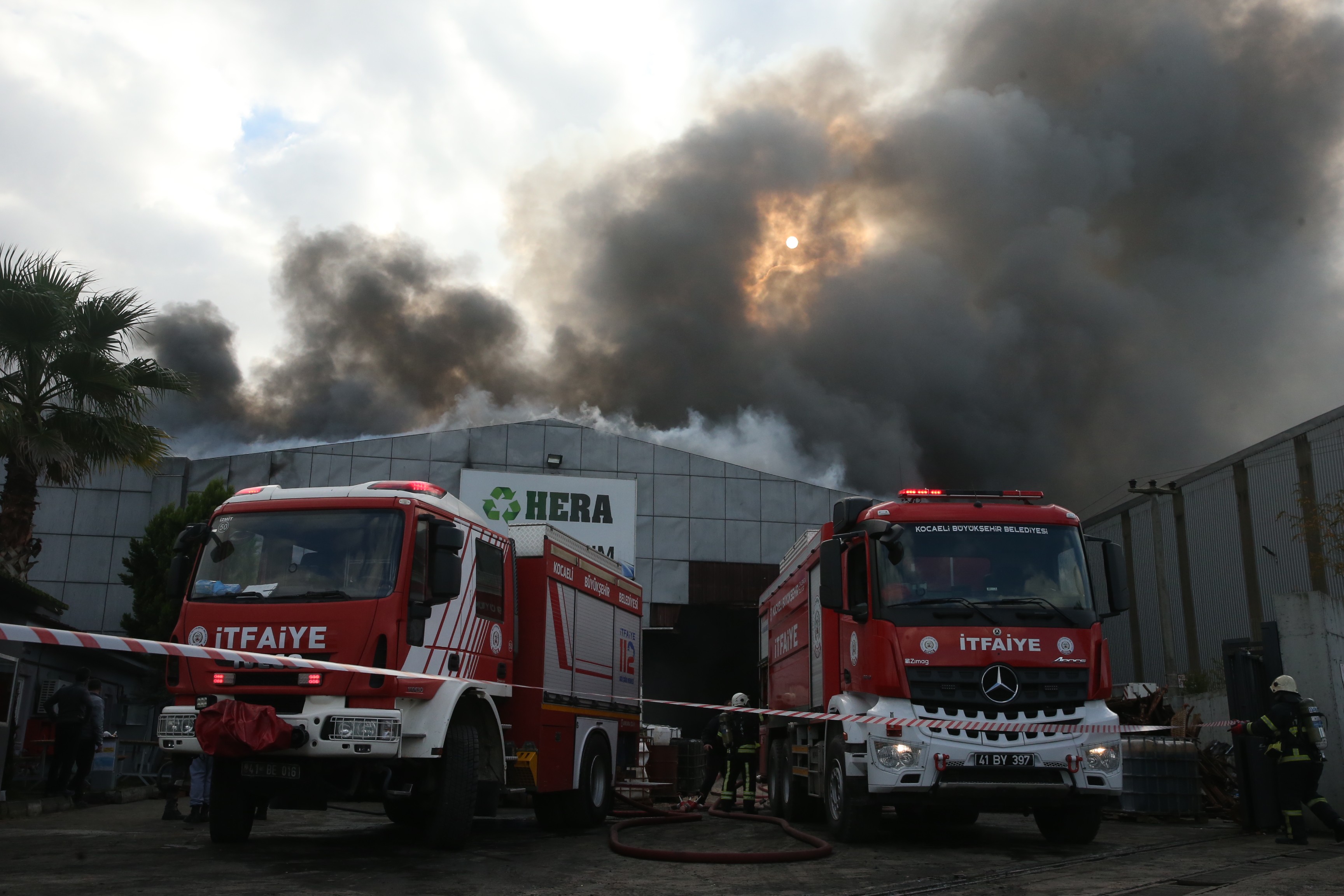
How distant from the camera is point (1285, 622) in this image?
11461 mm

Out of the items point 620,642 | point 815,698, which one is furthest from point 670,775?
point 815,698

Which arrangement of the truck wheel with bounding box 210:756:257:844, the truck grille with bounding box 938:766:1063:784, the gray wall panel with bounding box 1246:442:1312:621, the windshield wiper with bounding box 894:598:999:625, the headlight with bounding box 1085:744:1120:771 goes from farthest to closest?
the gray wall panel with bounding box 1246:442:1312:621 → the windshield wiper with bounding box 894:598:999:625 → the headlight with bounding box 1085:744:1120:771 → the truck grille with bounding box 938:766:1063:784 → the truck wheel with bounding box 210:756:257:844

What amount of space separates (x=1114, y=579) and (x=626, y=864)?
185 inches

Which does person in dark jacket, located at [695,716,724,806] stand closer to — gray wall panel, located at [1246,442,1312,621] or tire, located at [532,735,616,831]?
tire, located at [532,735,616,831]

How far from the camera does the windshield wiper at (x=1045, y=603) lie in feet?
28.6

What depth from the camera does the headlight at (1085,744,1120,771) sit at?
8.48 m

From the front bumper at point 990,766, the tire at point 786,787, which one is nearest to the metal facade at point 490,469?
the tire at point 786,787

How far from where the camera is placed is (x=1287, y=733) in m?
9.34

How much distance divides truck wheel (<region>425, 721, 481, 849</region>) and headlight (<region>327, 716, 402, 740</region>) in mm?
597

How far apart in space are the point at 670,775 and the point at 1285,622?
28.3 feet

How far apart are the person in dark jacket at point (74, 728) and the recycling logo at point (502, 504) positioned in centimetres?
1476

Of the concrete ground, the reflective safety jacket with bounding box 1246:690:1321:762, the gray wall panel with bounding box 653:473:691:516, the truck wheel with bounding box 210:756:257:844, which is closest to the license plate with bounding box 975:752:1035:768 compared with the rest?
the concrete ground

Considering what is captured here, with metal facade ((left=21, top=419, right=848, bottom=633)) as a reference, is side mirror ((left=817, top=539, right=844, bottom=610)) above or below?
below

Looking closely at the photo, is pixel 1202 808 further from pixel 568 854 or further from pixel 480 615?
pixel 480 615
